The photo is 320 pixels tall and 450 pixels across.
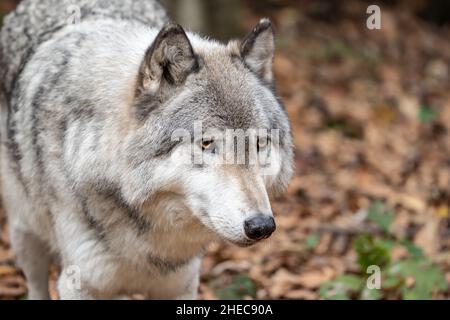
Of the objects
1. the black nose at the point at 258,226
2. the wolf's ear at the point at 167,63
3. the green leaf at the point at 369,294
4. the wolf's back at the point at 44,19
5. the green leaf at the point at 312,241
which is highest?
the wolf's back at the point at 44,19

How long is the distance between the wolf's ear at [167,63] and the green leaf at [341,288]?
2.16 meters

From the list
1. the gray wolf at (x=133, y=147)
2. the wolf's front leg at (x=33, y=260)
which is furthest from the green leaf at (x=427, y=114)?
the wolf's front leg at (x=33, y=260)

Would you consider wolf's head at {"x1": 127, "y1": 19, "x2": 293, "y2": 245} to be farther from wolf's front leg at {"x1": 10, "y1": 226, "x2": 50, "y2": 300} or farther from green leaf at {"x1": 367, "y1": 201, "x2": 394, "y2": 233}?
green leaf at {"x1": 367, "y1": 201, "x2": 394, "y2": 233}

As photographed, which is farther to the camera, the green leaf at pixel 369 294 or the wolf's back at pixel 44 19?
the green leaf at pixel 369 294

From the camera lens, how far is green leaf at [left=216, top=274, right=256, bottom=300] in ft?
18.1

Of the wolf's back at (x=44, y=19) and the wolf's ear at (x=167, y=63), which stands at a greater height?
the wolf's back at (x=44, y=19)

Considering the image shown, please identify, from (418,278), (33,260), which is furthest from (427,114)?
(33,260)

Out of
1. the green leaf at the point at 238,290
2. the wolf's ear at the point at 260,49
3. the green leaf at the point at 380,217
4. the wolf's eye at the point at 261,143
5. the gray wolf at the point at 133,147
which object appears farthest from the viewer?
the green leaf at the point at 380,217

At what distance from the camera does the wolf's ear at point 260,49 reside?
430 centimetres

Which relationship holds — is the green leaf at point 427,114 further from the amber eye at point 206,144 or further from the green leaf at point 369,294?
the amber eye at point 206,144

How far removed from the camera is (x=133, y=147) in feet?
12.9

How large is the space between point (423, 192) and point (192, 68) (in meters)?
4.37

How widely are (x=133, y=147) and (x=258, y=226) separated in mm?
820
